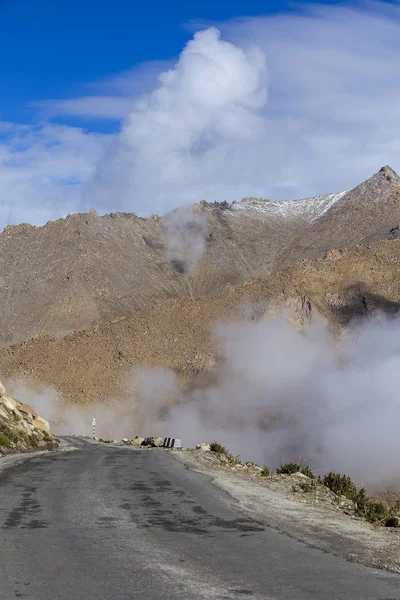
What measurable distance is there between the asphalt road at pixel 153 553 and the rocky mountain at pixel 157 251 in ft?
427

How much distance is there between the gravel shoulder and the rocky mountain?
4980 inches

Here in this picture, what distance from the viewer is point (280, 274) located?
116750 millimetres

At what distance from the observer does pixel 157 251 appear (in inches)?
7151

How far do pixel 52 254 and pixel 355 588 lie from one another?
536ft

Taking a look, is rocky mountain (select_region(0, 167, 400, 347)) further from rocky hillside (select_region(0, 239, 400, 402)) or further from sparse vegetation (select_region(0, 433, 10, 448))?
sparse vegetation (select_region(0, 433, 10, 448))

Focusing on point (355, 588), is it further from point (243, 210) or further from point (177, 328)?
point (243, 210)

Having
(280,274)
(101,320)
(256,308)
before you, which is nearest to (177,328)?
(256,308)

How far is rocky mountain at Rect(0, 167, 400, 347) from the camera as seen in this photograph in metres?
151

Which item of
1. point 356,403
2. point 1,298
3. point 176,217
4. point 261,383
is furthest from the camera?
point 176,217

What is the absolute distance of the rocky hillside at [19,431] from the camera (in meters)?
28.6

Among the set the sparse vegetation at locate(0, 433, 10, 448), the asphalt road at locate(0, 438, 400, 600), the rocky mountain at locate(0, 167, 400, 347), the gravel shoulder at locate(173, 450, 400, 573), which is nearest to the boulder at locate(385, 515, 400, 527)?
the gravel shoulder at locate(173, 450, 400, 573)

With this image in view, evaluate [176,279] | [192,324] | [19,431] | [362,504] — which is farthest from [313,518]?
[176,279]

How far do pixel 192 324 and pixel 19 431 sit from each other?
7195cm

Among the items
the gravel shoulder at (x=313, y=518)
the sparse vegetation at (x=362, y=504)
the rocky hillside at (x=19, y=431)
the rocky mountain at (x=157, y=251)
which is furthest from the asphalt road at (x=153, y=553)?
the rocky mountain at (x=157, y=251)
